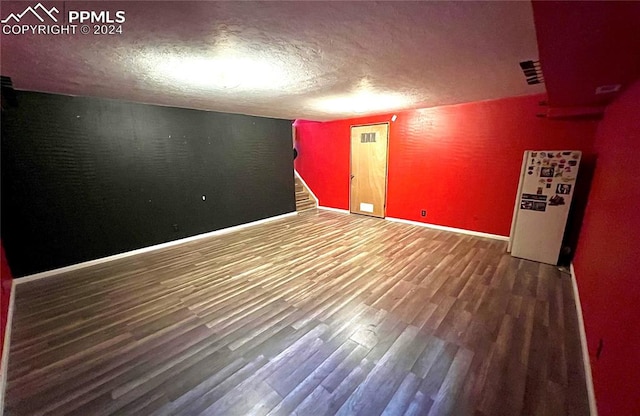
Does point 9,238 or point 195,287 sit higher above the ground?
point 9,238

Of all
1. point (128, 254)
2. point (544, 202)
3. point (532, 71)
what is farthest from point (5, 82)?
point (544, 202)

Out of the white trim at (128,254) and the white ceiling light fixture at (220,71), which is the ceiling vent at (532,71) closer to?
the white ceiling light fixture at (220,71)

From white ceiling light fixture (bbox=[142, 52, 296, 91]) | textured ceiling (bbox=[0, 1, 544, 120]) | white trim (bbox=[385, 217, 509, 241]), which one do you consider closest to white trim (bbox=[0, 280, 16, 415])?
textured ceiling (bbox=[0, 1, 544, 120])

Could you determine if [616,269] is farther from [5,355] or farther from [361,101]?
[5,355]

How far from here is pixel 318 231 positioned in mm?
5152

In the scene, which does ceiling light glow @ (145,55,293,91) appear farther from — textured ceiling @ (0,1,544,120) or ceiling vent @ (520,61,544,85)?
ceiling vent @ (520,61,544,85)

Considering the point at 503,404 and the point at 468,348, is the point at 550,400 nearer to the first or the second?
the point at 503,404

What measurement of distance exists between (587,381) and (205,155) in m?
5.49

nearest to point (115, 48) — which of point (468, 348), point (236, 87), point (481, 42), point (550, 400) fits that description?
point (236, 87)

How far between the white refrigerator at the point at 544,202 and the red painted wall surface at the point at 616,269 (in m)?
0.56

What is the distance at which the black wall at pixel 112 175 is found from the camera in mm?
3061

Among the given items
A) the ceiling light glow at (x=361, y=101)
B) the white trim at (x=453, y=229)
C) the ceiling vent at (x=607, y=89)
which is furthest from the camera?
the white trim at (x=453, y=229)

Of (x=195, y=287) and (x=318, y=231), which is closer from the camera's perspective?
(x=195, y=287)

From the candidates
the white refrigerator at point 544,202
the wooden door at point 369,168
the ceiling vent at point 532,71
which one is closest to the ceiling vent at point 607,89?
the ceiling vent at point 532,71
